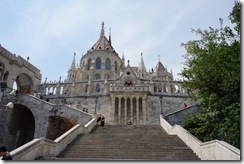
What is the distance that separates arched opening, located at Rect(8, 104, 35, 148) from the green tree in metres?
17.5

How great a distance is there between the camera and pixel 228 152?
5.77m

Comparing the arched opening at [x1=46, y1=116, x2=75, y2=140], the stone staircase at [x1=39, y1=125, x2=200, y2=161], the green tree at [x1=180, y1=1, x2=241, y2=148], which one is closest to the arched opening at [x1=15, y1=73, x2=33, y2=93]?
the arched opening at [x1=46, y1=116, x2=75, y2=140]

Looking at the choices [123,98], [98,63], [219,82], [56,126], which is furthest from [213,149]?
[98,63]

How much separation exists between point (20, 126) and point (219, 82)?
792 inches

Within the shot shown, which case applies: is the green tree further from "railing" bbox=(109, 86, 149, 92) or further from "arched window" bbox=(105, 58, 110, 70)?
"arched window" bbox=(105, 58, 110, 70)

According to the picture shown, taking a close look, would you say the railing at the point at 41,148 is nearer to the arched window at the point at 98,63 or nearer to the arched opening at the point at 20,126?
the arched opening at the point at 20,126

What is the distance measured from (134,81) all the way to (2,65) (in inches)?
664

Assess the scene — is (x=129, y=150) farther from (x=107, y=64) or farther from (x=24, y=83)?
(x=107, y=64)

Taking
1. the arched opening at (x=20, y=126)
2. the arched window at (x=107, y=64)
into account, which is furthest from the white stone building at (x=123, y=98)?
the arched window at (x=107, y=64)

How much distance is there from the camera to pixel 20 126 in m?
21.4

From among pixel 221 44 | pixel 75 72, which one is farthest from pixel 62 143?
pixel 75 72

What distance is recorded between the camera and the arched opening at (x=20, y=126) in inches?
796

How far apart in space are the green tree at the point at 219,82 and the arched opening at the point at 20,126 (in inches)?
688

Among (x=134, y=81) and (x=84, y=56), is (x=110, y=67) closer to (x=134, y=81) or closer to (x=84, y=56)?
(x=84, y=56)
